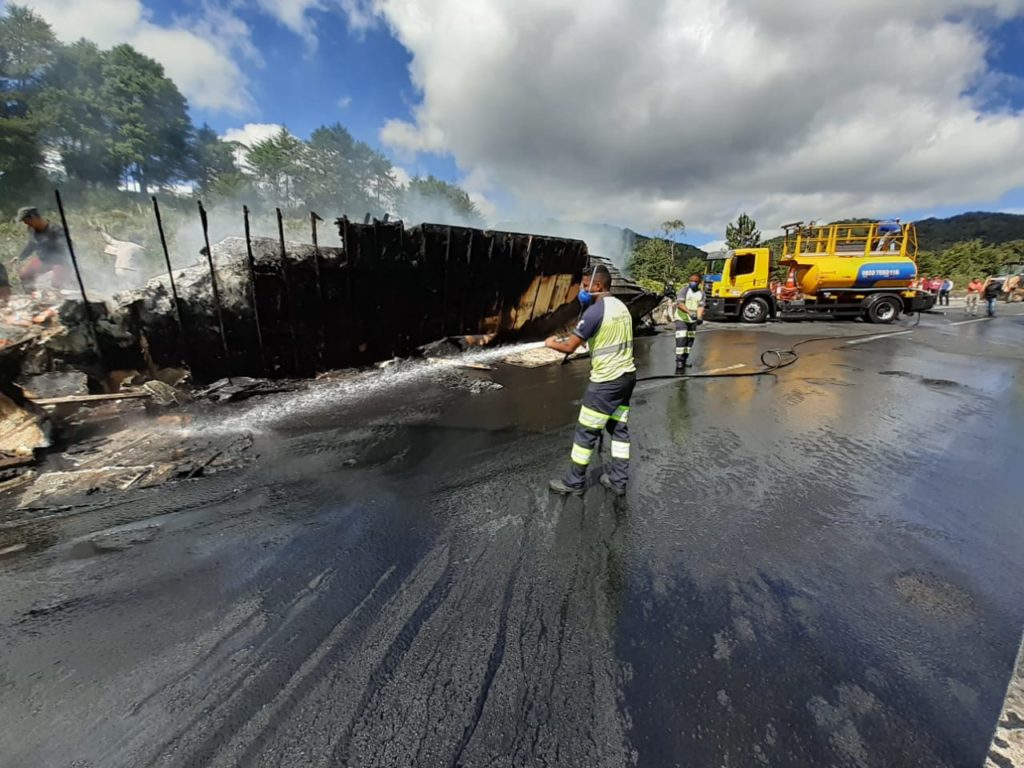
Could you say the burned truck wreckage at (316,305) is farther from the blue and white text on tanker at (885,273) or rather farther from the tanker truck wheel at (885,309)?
the tanker truck wheel at (885,309)

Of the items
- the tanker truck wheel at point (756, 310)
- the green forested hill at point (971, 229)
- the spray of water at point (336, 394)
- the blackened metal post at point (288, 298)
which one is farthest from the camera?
the green forested hill at point (971, 229)

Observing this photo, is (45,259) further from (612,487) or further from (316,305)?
(612,487)

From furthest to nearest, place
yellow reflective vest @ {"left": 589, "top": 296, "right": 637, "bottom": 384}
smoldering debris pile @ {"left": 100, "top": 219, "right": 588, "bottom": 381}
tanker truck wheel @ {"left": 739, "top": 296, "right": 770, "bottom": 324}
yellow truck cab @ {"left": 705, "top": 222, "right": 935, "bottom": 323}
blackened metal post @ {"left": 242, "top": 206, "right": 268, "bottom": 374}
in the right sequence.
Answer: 1. tanker truck wheel @ {"left": 739, "top": 296, "right": 770, "bottom": 324}
2. yellow truck cab @ {"left": 705, "top": 222, "right": 935, "bottom": 323}
3. blackened metal post @ {"left": 242, "top": 206, "right": 268, "bottom": 374}
4. smoldering debris pile @ {"left": 100, "top": 219, "right": 588, "bottom": 381}
5. yellow reflective vest @ {"left": 589, "top": 296, "right": 637, "bottom": 384}

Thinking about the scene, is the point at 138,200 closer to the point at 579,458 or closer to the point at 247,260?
the point at 247,260

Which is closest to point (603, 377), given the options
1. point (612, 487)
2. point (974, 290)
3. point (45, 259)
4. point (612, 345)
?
point (612, 345)

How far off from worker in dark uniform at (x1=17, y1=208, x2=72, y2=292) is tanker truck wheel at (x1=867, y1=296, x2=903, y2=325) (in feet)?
68.1

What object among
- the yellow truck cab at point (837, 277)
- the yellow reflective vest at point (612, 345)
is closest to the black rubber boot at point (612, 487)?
the yellow reflective vest at point (612, 345)

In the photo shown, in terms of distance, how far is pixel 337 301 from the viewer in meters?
6.97

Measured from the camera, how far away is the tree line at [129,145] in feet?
70.2

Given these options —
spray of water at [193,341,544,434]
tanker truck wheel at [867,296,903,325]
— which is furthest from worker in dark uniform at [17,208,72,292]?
tanker truck wheel at [867,296,903,325]

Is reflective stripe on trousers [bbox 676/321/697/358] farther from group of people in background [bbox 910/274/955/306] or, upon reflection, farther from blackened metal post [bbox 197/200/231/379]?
group of people in background [bbox 910/274/955/306]

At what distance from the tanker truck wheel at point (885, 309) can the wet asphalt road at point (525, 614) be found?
13.4 meters

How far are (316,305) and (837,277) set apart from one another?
648 inches

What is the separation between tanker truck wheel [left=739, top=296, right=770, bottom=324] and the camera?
49.4 feet
